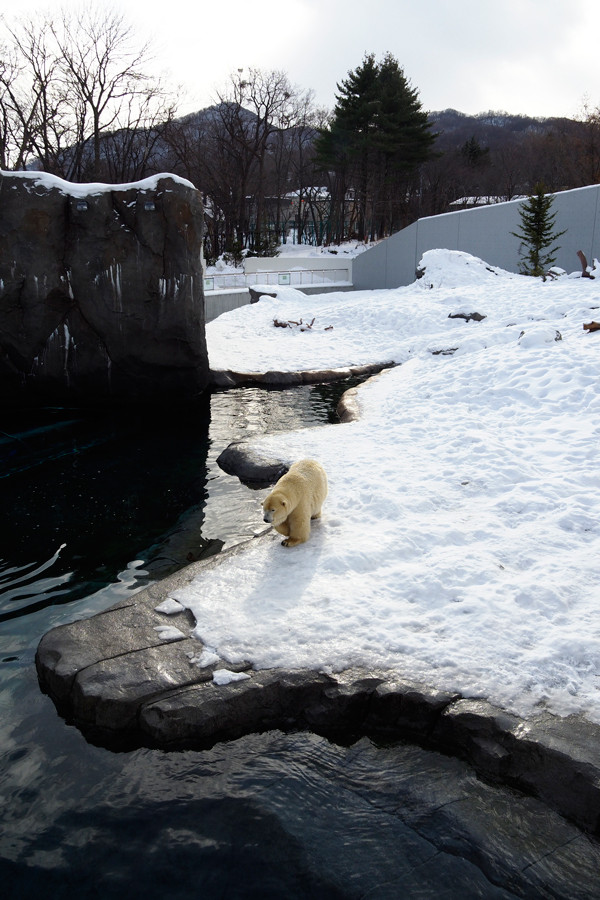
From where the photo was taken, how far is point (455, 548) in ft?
16.4

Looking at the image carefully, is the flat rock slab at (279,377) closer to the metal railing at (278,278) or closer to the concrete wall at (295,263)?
the metal railing at (278,278)

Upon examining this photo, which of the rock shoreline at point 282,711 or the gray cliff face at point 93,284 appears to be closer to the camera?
the rock shoreline at point 282,711

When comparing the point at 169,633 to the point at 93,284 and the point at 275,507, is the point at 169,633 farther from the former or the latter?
the point at 93,284

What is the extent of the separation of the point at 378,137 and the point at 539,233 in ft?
90.9

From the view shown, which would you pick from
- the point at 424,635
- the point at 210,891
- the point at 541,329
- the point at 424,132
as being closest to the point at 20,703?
the point at 210,891

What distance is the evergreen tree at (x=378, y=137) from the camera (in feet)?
143

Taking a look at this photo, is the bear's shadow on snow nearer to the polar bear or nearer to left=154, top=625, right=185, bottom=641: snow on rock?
the polar bear

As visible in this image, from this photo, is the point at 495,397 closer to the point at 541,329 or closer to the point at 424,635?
the point at 541,329

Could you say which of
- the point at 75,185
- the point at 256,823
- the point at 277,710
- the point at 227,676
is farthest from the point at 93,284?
the point at 256,823

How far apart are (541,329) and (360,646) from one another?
795 centimetres

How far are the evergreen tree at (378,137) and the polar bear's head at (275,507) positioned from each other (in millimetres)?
43202

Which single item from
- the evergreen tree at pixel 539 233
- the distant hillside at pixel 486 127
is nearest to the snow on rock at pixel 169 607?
the evergreen tree at pixel 539 233

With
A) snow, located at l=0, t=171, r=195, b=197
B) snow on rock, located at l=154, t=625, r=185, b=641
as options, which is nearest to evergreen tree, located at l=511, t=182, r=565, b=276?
snow, located at l=0, t=171, r=195, b=197

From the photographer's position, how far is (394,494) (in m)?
6.07
